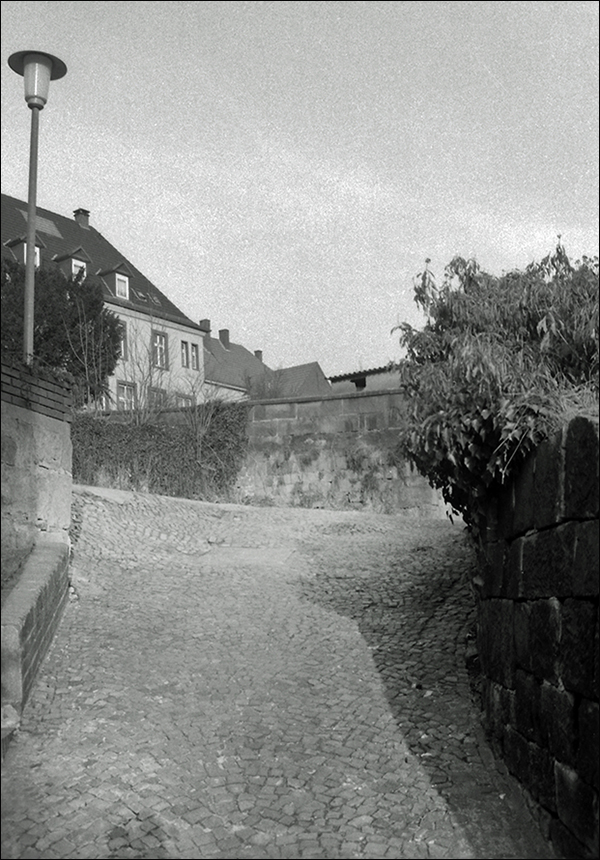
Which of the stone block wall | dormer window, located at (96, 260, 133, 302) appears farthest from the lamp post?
dormer window, located at (96, 260, 133, 302)

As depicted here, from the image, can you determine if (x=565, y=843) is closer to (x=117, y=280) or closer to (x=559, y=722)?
(x=559, y=722)

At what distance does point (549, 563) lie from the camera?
419 centimetres

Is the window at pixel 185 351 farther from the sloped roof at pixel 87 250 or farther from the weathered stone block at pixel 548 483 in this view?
the weathered stone block at pixel 548 483

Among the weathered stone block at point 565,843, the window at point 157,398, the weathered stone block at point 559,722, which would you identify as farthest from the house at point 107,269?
the weathered stone block at point 565,843

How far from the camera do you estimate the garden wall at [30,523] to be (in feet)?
15.2

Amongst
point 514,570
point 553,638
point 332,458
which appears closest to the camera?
point 553,638

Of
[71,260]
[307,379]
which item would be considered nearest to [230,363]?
[307,379]

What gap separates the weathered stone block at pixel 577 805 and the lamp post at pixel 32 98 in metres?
5.24

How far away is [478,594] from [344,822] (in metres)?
2.16

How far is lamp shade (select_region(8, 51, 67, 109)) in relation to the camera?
23.9 feet

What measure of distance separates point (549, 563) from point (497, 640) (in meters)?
1.13

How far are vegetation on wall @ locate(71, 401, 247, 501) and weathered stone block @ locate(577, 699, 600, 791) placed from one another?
37.1 ft

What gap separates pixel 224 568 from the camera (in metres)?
8.93

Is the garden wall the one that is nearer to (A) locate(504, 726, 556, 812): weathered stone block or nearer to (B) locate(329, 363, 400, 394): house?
(A) locate(504, 726, 556, 812): weathered stone block
